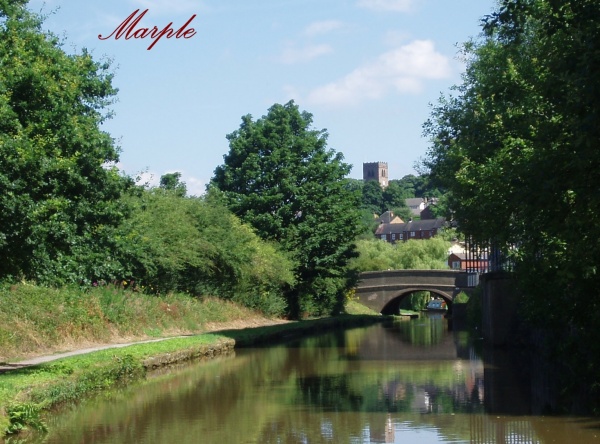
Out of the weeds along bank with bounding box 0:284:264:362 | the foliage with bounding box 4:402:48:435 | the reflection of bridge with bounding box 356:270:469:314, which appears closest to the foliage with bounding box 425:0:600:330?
the foliage with bounding box 4:402:48:435

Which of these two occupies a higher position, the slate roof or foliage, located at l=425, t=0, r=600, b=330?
the slate roof

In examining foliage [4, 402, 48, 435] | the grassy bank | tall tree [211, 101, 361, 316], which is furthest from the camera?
tall tree [211, 101, 361, 316]

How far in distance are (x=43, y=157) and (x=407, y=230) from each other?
141 m

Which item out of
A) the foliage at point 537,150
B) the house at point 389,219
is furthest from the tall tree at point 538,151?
the house at point 389,219

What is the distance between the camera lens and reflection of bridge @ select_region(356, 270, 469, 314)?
7175 centimetres

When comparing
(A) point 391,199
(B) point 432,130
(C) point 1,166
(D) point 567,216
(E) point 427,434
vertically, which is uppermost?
(A) point 391,199

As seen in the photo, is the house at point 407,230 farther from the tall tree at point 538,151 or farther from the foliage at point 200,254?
the tall tree at point 538,151

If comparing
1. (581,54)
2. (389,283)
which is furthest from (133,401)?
(389,283)

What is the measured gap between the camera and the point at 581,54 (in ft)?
38.0

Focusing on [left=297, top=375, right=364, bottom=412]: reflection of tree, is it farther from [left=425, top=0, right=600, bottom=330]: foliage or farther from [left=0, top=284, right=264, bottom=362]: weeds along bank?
[left=0, top=284, right=264, bottom=362]: weeds along bank

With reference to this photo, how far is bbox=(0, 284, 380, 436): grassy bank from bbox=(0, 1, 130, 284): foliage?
1924 millimetres

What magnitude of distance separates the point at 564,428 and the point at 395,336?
29.9 meters

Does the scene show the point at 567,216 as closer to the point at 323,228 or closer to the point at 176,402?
the point at 176,402

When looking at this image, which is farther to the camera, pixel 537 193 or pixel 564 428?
pixel 564 428
